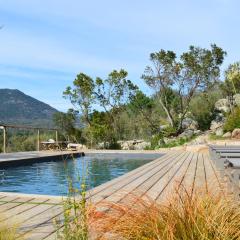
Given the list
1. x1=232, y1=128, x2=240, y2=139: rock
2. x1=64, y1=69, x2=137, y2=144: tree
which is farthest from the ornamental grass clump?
x1=64, y1=69, x2=137, y2=144: tree

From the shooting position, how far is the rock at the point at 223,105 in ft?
72.0

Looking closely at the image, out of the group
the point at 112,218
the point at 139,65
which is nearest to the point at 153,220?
the point at 112,218

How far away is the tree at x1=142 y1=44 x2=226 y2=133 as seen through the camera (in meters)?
20.2

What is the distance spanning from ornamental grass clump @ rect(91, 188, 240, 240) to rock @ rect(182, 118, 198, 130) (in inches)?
770

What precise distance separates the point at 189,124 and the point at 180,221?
65.8 ft

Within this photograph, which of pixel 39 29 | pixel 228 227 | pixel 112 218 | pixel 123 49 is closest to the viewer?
pixel 228 227

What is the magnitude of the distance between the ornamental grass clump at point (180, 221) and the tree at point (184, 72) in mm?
18554

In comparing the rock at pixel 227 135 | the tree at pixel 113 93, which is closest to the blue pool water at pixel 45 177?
the rock at pixel 227 135

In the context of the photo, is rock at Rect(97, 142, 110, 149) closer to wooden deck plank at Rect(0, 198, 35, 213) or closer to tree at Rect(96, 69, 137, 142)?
tree at Rect(96, 69, 137, 142)

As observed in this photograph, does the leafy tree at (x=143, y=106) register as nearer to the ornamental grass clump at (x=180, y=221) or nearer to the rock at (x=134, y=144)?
the rock at (x=134, y=144)

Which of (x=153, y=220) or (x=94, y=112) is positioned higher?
(x=94, y=112)

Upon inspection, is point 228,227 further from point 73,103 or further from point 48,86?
point 48,86

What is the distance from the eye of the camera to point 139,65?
69.9 feet

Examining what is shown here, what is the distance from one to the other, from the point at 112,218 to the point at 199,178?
3.65 meters
